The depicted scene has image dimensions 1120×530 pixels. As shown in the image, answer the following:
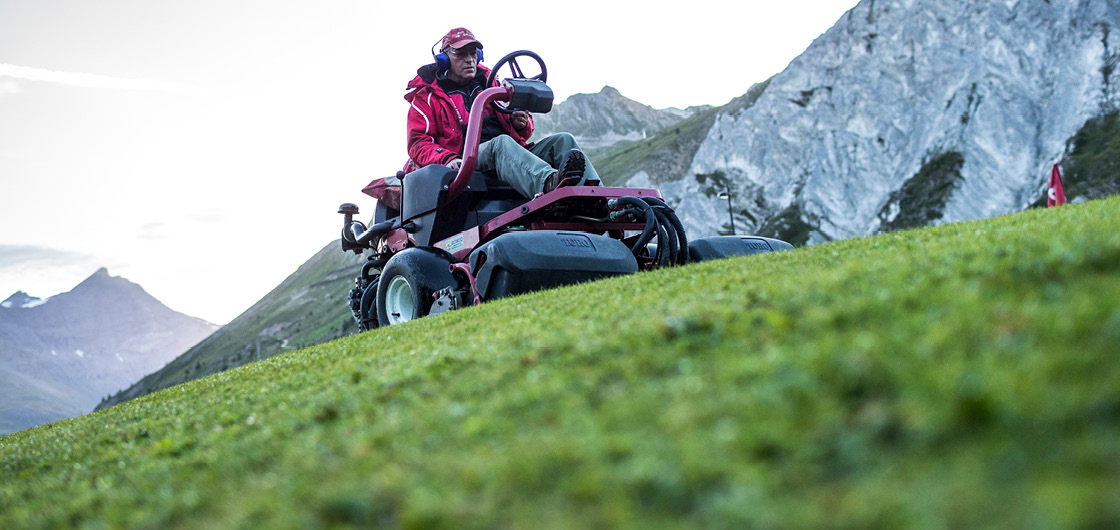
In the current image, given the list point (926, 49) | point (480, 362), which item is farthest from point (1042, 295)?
point (926, 49)

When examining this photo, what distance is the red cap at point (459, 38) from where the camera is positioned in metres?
16.9

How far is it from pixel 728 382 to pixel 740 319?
153 cm

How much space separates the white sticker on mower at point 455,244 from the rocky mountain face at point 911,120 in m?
98.0

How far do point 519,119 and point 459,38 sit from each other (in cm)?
218

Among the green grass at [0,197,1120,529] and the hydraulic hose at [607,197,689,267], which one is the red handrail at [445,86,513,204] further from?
the green grass at [0,197,1120,529]

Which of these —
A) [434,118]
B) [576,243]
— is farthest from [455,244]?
[434,118]

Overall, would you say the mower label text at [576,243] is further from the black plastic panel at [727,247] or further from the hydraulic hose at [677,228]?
the black plastic panel at [727,247]

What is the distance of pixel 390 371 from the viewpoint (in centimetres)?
694

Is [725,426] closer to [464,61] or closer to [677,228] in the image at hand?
[677,228]

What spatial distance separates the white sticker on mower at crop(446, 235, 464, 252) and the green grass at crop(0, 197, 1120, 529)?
7861 millimetres

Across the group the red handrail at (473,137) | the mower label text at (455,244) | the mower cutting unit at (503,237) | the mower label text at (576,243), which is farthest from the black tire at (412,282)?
the mower label text at (576,243)

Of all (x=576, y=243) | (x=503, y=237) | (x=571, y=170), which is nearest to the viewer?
(x=503, y=237)

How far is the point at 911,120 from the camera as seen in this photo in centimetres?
11312

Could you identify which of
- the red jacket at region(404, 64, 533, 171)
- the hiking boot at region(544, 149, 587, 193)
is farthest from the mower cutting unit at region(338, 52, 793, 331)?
the red jacket at region(404, 64, 533, 171)
